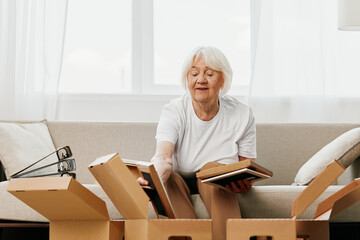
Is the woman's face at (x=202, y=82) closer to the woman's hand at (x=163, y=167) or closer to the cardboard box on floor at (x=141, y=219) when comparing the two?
the woman's hand at (x=163, y=167)

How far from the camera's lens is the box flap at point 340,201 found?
1460 mm

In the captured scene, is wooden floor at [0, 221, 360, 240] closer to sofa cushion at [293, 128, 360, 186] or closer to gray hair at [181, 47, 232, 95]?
sofa cushion at [293, 128, 360, 186]

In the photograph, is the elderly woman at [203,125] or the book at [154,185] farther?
the elderly woman at [203,125]

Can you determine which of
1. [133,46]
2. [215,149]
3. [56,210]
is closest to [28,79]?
[133,46]

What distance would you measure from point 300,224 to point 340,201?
0.15 meters

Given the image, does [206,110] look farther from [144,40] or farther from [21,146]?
[144,40]

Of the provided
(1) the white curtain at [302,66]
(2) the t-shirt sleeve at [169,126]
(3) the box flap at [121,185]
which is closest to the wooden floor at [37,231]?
(2) the t-shirt sleeve at [169,126]

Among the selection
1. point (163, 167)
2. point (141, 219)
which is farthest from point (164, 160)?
point (141, 219)

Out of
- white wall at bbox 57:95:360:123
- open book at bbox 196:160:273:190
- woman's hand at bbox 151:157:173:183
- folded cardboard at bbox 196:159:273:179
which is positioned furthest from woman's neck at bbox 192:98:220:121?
white wall at bbox 57:95:360:123

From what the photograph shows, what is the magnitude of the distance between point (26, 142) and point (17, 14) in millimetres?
1032

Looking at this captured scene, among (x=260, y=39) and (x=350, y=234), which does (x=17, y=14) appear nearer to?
(x=260, y=39)

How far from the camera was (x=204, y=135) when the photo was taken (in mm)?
2420

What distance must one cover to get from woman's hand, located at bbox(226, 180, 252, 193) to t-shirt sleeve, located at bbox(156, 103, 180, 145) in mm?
410

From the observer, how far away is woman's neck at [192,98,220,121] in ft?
7.98
